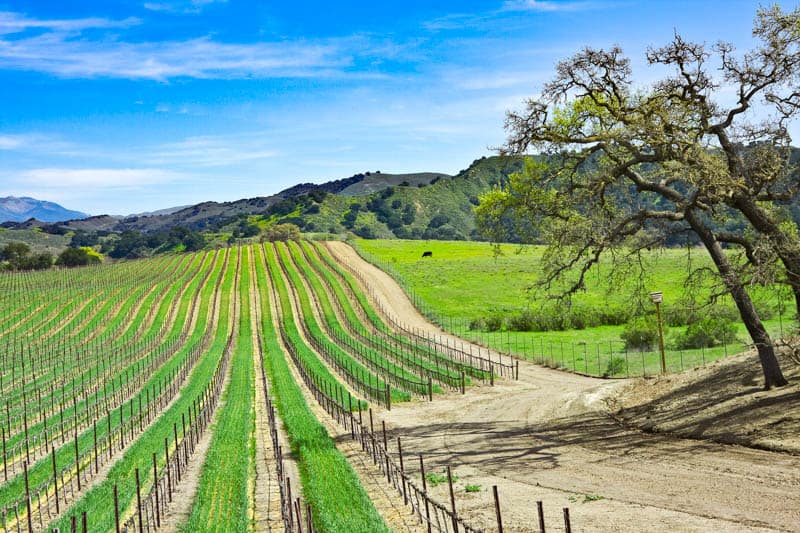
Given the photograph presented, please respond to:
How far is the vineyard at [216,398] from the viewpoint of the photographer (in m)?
16.7

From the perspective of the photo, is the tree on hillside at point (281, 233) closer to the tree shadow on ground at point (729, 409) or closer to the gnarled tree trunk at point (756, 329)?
the tree shadow on ground at point (729, 409)

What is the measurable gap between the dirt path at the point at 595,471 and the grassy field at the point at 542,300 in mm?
4621

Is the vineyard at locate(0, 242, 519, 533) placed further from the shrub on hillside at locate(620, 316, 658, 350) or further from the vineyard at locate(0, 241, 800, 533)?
the shrub on hillside at locate(620, 316, 658, 350)

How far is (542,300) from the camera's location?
69.3 m

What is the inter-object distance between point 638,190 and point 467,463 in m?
10.2

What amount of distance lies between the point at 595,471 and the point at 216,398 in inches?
892

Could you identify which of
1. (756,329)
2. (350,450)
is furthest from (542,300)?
(350,450)

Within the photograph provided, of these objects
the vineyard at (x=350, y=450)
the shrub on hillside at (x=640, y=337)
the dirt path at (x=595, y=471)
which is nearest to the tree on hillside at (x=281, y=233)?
the vineyard at (x=350, y=450)

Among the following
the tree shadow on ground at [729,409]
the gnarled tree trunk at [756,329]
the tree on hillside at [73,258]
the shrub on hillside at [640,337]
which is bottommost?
the shrub on hillside at [640,337]

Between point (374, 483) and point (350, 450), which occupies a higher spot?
point (374, 483)

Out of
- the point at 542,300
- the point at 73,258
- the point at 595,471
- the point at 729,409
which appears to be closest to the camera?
the point at 595,471

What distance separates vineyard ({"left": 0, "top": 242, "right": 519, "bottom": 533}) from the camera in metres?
16.7

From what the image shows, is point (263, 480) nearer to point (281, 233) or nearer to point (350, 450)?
point (350, 450)

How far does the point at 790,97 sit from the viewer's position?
20781mm
